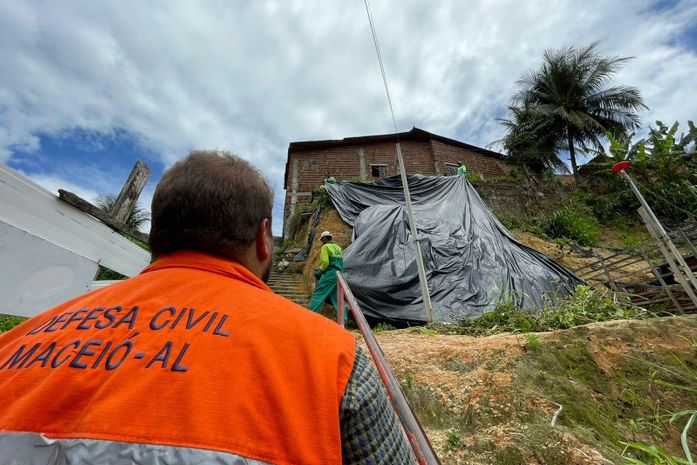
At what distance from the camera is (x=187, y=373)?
55cm

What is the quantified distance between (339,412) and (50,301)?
2270 mm

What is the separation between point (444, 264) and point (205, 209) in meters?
5.42

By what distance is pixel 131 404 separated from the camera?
1.63ft

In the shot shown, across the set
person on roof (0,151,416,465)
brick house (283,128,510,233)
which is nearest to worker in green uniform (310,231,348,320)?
person on roof (0,151,416,465)

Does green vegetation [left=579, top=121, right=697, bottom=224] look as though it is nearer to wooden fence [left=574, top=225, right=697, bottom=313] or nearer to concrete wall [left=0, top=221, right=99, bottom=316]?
wooden fence [left=574, top=225, right=697, bottom=313]

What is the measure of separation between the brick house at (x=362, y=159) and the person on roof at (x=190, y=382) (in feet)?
40.5

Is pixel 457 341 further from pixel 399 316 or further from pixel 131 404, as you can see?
pixel 131 404

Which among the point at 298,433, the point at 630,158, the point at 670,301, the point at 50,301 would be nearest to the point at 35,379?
the point at 298,433

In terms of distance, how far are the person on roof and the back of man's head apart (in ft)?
0.20

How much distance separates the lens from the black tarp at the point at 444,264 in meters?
5.12

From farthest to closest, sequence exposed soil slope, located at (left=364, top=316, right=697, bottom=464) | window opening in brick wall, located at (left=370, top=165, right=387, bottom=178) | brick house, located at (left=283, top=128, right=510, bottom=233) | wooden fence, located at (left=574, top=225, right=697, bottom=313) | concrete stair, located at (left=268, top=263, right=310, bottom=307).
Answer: window opening in brick wall, located at (left=370, top=165, right=387, bottom=178), brick house, located at (left=283, top=128, right=510, bottom=233), concrete stair, located at (left=268, top=263, right=310, bottom=307), wooden fence, located at (left=574, top=225, right=697, bottom=313), exposed soil slope, located at (left=364, top=316, right=697, bottom=464)

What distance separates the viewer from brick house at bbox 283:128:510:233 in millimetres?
13500

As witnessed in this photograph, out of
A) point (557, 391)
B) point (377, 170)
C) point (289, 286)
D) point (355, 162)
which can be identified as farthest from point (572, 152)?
point (557, 391)

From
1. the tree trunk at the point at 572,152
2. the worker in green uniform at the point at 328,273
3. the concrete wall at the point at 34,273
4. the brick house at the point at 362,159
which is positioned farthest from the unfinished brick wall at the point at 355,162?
the concrete wall at the point at 34,273
